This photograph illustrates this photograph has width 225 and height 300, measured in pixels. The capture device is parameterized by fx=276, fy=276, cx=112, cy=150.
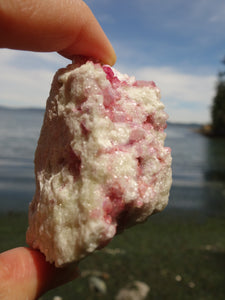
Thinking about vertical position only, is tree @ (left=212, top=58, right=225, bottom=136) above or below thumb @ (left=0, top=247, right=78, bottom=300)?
above

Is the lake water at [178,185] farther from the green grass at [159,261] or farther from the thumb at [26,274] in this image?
the thumb at [26,274]

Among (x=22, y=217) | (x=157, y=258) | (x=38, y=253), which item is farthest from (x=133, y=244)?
(x=38, y=253)

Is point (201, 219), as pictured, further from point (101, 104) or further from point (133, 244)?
point (101, 104)

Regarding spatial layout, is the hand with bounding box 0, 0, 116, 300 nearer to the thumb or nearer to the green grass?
the thumb

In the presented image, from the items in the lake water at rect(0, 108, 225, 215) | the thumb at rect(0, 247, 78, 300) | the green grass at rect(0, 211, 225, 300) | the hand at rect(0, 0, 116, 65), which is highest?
the hand at rect(0, 0, 116, 65)

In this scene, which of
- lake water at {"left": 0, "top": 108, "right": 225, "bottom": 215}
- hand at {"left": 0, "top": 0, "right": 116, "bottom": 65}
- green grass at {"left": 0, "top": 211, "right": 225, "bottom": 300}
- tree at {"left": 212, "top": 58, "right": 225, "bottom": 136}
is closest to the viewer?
hand at {"left": 0, "top": 0, "right": 116, "bottom": 65}

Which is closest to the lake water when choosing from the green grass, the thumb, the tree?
the green grass

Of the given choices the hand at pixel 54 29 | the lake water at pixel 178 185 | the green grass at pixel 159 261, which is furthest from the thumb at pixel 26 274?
the lake water at pixel 178 185
